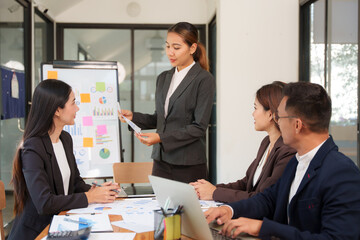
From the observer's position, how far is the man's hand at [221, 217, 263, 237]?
1.40 m

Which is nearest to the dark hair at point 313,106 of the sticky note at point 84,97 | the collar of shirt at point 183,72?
the collar of shirt at point 183,72

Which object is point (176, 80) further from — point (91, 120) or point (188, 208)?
point (91, 120)

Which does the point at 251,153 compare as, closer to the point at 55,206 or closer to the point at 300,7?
the point at 300,7

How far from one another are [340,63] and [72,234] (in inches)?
114

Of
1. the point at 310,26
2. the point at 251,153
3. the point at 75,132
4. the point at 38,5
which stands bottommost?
the point at 251,153

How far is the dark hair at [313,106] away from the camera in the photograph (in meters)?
1.41

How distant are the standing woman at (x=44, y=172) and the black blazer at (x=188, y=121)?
1.69 feet

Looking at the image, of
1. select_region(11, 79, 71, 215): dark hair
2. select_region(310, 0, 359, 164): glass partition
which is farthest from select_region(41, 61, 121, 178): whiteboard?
select_region(310, 0, 359, 164): glass partition

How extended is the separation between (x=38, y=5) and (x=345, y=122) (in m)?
3.83

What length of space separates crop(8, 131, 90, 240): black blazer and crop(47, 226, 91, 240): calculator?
0.43 m

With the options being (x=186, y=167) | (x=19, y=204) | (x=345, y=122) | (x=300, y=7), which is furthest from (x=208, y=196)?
(x=300, y=7)

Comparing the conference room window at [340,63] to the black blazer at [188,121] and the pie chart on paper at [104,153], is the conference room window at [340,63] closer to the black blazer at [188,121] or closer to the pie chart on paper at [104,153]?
the black blazer at [188,121]

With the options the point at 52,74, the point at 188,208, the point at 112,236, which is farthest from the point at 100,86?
the point at 188,208

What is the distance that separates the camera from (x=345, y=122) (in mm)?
3463
